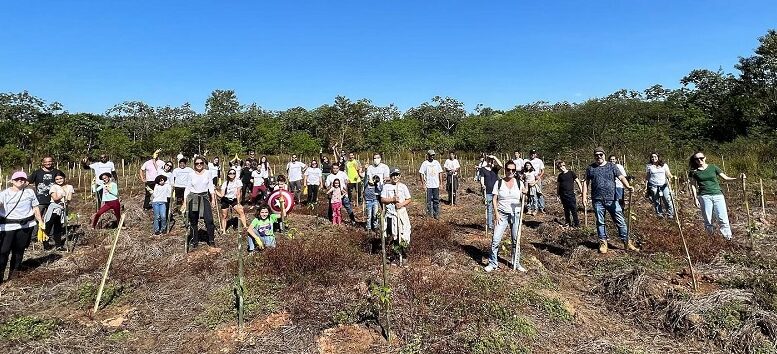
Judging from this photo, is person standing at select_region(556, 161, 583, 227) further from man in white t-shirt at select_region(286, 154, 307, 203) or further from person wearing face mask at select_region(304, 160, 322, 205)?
man in white t-shirt at select_region(286, 154, 307, 203)

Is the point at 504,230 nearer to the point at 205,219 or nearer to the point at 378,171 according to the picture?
the point at 378,171

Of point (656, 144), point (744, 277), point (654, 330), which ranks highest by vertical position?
point (656, 144)

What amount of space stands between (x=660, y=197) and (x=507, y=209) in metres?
5.49

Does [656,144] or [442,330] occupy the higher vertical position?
[656,144]

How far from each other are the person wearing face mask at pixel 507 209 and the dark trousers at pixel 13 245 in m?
6.46

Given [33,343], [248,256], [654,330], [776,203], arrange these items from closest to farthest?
[33,343], [654,330], [248,256], [776,203]

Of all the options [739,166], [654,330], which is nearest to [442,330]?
[654,330]

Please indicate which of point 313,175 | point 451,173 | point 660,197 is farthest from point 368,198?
point 660,197

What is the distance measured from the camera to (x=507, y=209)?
6148mm

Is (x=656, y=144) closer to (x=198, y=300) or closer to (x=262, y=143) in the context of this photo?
(x=198, y=300)

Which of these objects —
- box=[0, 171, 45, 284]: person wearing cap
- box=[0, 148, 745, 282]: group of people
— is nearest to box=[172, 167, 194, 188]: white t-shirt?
box=[0, 148, 745, 282]: group of people

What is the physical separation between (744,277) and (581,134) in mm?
26132

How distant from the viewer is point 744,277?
5512 mm

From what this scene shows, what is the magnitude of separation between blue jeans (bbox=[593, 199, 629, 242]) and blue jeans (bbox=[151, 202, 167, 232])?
7812mm
